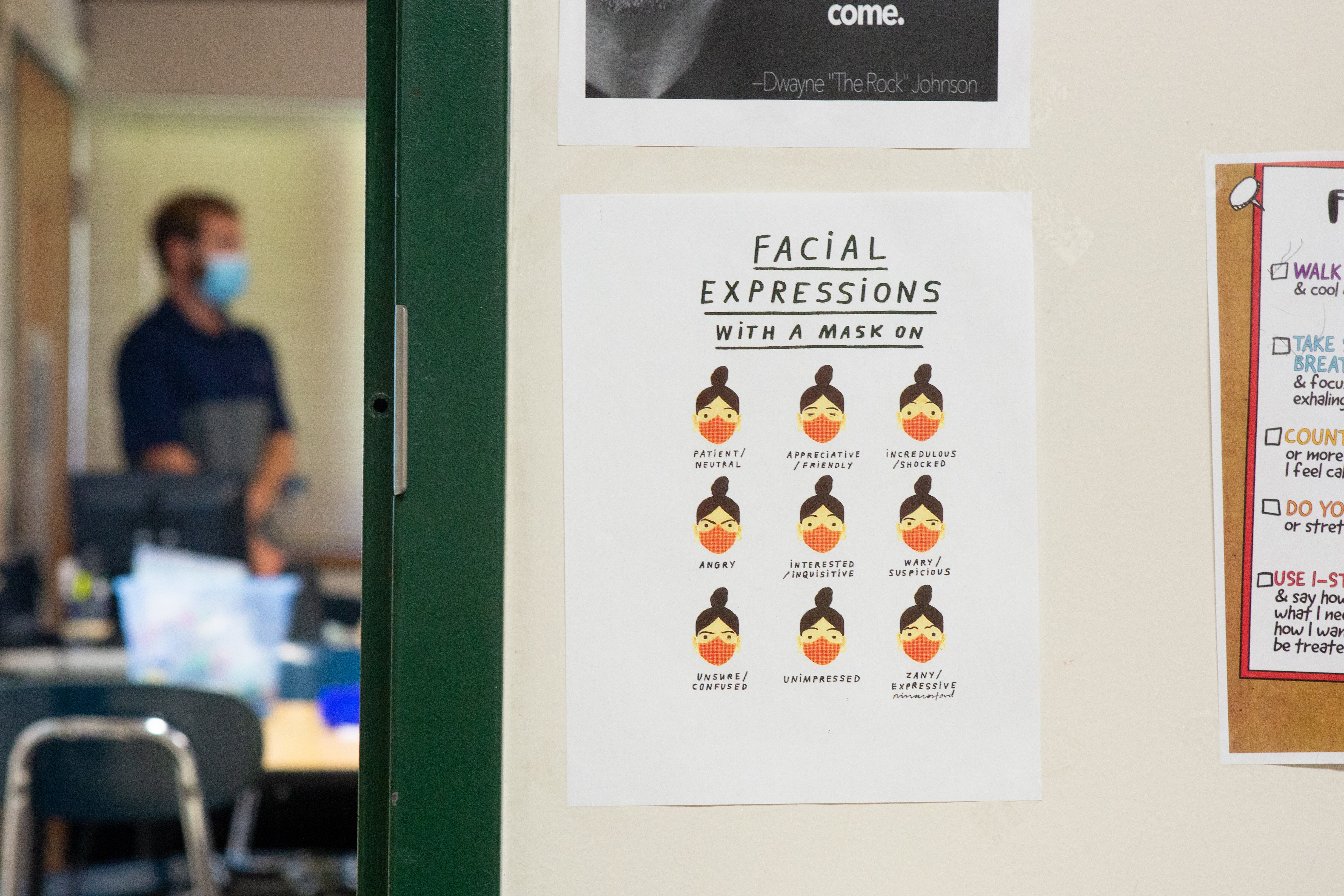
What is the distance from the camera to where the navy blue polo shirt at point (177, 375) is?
11.8ft

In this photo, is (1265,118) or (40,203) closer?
(1265,118)

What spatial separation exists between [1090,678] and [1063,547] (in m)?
0.08

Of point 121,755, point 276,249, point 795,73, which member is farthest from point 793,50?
point 276,249

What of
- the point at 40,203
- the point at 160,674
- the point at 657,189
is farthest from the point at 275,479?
the point at 657,189

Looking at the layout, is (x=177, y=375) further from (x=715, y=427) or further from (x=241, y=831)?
(x=715, y=427)

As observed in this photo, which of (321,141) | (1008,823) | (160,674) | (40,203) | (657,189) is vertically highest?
(321,141)

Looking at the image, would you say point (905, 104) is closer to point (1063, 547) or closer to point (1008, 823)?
point (1063, 547)

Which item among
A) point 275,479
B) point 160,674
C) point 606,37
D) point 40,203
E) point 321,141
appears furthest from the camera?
point 321,141

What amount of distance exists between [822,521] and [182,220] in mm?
3690

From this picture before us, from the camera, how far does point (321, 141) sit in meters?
4.98

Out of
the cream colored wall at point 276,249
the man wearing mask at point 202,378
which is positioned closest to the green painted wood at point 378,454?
the man wearing mask at point 202,378

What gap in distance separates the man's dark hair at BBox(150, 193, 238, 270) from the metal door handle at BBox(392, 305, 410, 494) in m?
3.56

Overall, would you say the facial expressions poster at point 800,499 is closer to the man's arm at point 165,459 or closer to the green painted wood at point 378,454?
the green painted wood at point 378,454

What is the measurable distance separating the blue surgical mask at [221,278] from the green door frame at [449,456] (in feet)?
11.9
